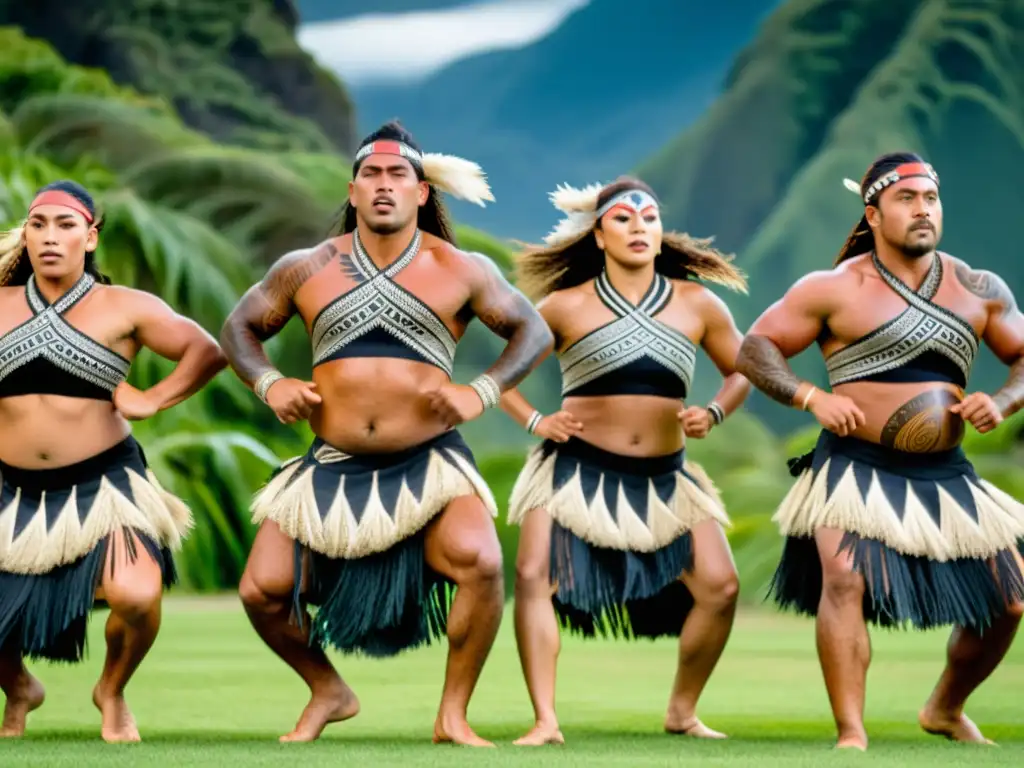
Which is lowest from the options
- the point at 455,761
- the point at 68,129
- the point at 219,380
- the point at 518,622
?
the point at 455,761

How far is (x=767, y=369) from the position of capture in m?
4.84

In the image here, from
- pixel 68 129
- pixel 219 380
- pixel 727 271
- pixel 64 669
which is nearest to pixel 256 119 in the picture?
pixel 68 129

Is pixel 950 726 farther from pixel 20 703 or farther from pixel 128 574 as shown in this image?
pixel 20 703

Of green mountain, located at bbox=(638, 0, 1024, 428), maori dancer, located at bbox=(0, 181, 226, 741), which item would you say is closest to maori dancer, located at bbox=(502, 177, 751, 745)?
maori dancer, located at bbox=(0, 181, 226, 741)

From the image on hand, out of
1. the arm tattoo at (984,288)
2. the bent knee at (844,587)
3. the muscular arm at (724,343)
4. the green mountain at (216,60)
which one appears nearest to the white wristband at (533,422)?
the muscular arm at (724,343)

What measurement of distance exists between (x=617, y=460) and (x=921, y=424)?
868 millimetres

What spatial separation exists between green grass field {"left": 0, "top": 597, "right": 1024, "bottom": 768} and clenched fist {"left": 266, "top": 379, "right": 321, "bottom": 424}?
2.71 ft

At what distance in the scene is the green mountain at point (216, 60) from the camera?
1819cm

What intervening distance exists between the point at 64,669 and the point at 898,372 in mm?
3488

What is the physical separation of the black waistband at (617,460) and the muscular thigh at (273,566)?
844mm

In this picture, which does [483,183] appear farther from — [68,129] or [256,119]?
[256,119]

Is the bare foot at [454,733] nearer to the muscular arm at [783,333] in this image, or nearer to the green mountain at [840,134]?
the muscular arm at [783,333]

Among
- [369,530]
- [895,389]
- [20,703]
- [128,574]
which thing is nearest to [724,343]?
[895,389]

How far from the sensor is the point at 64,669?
6.85 m
